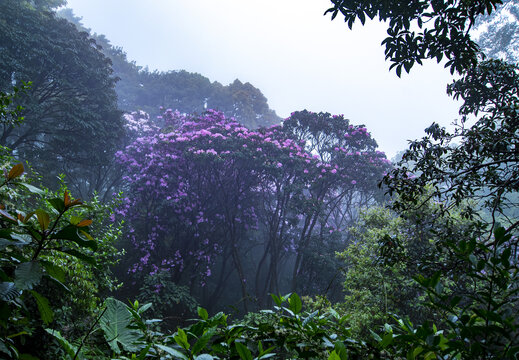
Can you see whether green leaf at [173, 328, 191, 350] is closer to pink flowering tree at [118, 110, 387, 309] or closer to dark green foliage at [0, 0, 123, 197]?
pink flowering tree at [118, 110, 387, 309]

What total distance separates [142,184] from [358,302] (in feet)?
28.1

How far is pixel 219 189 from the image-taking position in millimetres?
11781

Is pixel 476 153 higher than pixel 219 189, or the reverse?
pixel 219 189

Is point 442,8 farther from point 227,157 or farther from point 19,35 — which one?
point 19,35

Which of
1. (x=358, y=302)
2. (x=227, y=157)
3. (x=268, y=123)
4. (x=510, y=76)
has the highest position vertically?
(x=268, y=123)

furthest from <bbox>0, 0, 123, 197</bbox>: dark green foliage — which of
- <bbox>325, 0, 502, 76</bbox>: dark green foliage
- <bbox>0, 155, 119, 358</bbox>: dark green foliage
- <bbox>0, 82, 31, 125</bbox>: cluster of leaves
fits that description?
<bbox>325, 0, 502, 76</bbox>: dark green foliage

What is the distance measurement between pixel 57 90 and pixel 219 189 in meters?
7.65

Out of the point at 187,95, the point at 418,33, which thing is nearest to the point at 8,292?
the point at 418,33

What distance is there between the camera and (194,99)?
24875 mm

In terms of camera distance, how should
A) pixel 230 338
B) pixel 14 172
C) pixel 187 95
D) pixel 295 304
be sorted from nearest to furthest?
1. pixel 14 172
2. pixel 230 338
3. pixel 295 304
4. pixel 187 95

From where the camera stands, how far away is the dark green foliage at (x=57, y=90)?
987cm

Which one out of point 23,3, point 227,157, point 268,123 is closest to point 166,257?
point 227,157

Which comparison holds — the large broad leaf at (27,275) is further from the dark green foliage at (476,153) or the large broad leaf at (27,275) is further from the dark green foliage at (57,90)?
the dark green foliage at (57,90)

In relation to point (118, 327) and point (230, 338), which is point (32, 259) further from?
point (230, 338)
